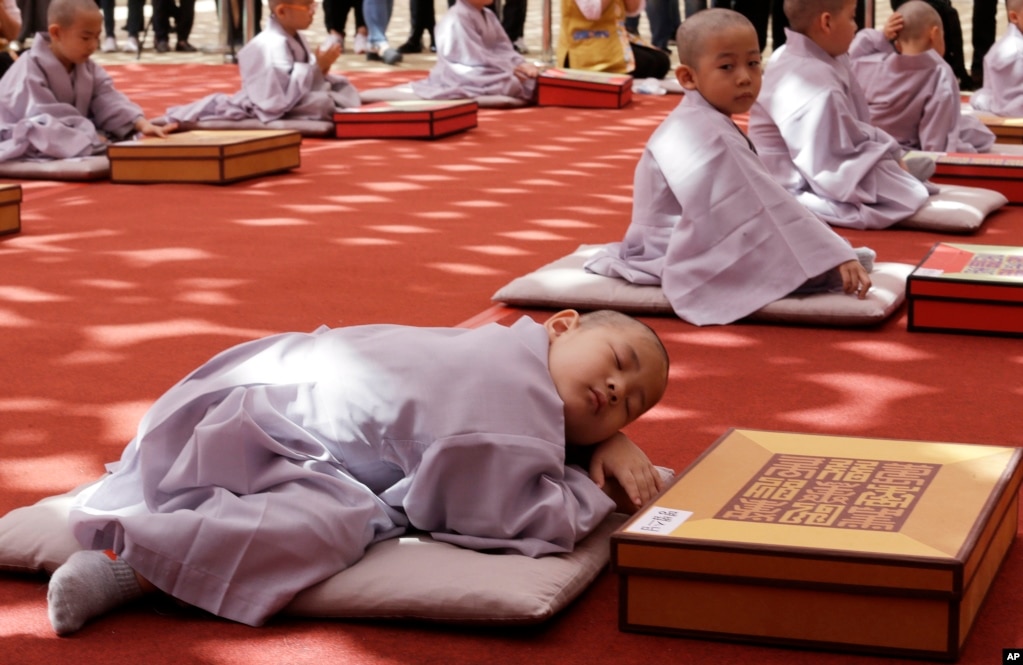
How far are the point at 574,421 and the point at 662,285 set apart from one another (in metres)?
1.56

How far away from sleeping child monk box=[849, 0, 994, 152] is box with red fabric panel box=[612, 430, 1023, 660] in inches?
154

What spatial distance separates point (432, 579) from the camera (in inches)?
68.3

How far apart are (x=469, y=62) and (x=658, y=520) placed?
6.61m

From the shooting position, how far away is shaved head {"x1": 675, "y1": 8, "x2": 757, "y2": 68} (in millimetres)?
3379

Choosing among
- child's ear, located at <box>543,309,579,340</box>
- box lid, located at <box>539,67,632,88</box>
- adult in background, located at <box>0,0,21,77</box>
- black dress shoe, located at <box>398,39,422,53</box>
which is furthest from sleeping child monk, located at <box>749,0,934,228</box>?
black dress shoe, located at <box>398,39,422,53</box>

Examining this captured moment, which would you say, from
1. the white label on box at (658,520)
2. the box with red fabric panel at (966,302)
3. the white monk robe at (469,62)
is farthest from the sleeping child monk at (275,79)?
the white label on box at (658,520)

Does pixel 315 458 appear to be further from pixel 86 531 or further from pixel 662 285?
pixel 662 285

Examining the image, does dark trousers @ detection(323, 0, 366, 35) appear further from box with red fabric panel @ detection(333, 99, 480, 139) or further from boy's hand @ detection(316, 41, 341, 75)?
box with red fabric panel @ detection(333, 99, 480, 139)

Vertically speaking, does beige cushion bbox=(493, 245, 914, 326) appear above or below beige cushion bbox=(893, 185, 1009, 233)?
below

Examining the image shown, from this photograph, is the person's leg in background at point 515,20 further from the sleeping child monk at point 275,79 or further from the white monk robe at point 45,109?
the white monk robe at point 45,109

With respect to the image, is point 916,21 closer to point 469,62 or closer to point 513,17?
point 469,62

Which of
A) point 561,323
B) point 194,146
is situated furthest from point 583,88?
point 561,323

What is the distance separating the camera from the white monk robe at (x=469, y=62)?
802 cm

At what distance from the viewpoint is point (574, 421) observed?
1.92 metres
